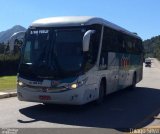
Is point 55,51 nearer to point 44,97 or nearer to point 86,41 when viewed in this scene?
point 86,41

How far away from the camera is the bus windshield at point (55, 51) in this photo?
14.3 meters

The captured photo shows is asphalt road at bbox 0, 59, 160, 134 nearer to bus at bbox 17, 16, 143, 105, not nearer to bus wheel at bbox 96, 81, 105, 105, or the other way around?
bus wheel at bbox 96, 81, 105, 105

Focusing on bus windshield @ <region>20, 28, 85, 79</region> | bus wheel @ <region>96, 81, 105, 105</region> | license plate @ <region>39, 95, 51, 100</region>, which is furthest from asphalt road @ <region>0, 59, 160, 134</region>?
bus windshield @ <region>20, 28, 85, 79</region>

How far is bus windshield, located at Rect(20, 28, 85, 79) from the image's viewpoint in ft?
46.9

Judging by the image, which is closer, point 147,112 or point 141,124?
point 141,124

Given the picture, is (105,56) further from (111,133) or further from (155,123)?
(111,133)

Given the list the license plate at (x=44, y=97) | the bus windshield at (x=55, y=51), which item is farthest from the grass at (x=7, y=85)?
the license plate at (x=44, y=97)

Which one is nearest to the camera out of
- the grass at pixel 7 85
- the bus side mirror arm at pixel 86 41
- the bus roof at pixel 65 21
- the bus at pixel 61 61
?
the bus side mirror arm at pixel 86 41

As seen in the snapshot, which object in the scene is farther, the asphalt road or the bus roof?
the bus roof

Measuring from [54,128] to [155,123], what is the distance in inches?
121

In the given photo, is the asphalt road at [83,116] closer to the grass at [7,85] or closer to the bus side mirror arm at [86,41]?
the bus side mirror arm at [86,41]

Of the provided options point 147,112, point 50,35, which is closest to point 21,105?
point 50,35

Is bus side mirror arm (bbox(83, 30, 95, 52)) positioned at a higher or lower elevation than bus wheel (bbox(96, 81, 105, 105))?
higher

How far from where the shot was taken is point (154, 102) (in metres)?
18.8
